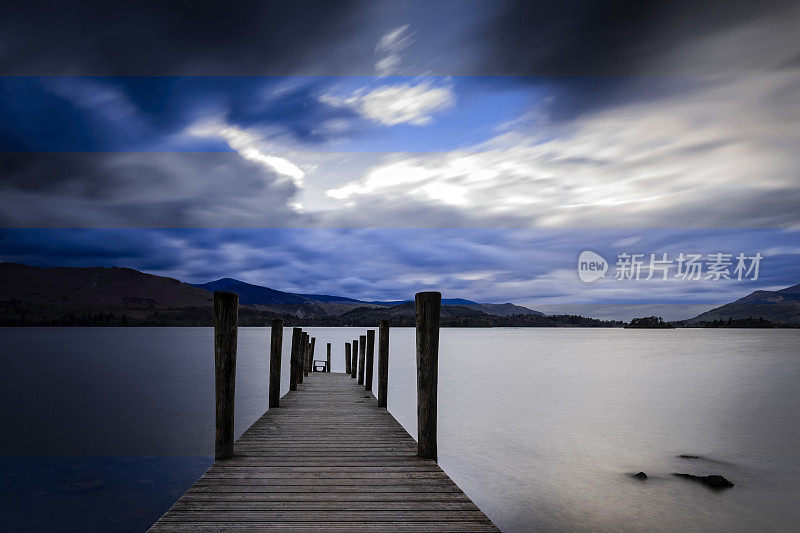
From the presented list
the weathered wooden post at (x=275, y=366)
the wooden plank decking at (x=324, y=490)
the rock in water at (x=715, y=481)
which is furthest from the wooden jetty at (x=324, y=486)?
the rock in water at (x=715, y=481)

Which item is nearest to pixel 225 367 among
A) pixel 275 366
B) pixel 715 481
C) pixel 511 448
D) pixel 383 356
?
pixel 275 366

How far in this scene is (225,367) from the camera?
638 centimetres

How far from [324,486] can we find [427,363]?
198cm

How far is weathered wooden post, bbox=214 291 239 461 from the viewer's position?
6.28m

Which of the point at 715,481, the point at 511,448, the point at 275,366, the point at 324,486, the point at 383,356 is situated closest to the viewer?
the point at 324,486

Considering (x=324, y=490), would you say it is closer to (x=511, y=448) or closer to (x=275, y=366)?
(x=275, y=366)

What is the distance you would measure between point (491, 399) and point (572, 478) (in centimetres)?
1747

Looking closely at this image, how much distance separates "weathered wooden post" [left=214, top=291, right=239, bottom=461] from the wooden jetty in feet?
0.06

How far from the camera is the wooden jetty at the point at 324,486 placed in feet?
13.9

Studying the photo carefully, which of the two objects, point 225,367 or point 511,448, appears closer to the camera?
point 225,367

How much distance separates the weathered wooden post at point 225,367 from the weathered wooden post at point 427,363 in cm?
234

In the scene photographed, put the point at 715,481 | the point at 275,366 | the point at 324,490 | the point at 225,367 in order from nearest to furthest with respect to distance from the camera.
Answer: the point at 324,490, the point at 225,367, the point at 275,366, the point at 715,481

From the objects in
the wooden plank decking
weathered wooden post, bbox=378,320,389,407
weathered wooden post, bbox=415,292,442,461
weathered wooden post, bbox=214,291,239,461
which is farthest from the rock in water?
weathered wooden post, bbox=214,291,239,461

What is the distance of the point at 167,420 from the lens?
2319cm
